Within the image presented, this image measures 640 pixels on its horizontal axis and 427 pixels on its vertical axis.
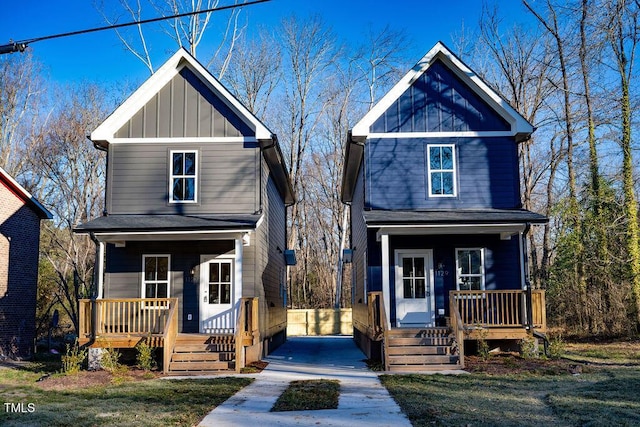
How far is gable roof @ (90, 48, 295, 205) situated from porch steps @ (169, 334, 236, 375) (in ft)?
16.9

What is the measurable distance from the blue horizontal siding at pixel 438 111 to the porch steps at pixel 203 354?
6.78 meters

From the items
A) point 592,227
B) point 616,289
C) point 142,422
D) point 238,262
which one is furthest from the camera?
point 592,227

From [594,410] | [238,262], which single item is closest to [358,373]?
[238,262]

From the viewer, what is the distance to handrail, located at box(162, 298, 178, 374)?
12.8 metres

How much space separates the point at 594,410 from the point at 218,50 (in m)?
27.5

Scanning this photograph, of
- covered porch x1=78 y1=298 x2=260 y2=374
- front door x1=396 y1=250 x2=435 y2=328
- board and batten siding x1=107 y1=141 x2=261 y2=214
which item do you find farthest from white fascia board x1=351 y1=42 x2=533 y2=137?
covered porch x1=78 y1=298 x2=260 y2=374

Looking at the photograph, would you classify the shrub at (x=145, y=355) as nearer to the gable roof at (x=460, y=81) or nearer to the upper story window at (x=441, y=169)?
the gable roof at (x=460, y=81)

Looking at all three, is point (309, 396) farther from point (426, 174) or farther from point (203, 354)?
point (426, 174)

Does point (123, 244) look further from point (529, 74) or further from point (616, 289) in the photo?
point (529, 74)

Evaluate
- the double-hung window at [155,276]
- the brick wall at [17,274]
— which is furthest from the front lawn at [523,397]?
the brick wall at [17,274]

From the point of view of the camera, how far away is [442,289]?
15.6 meters

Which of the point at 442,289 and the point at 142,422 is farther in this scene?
the point at 442,289

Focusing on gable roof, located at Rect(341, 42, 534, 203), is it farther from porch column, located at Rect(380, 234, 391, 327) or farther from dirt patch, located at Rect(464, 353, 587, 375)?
dirt patch, located at Rect(464, 353, 587, 375)

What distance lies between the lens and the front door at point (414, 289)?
1550 cm
